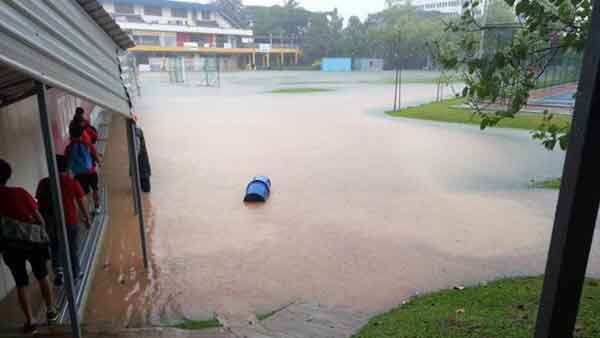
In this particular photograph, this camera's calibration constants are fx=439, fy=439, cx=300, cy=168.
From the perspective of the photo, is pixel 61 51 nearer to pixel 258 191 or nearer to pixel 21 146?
pixel 21 146

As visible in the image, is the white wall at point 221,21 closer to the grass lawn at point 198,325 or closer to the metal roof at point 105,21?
the metal roof at point 105,21

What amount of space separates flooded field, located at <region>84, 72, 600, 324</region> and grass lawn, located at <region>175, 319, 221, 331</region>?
0.75ft

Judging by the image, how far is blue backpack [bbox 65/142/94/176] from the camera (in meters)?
6.20

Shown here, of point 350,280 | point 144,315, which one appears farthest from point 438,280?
point 144,315

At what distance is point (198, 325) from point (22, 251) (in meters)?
1.71

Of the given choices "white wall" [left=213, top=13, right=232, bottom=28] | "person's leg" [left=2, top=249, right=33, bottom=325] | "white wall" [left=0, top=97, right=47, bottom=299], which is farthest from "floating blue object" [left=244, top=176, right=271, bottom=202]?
"white wall" [left=213, top=13, right=232, bottom=28]

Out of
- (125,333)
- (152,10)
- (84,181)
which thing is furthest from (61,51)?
(152,10)

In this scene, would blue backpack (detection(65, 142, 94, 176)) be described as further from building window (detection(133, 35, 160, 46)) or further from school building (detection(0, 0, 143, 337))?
building window (detection(133, 35, 160, 46))

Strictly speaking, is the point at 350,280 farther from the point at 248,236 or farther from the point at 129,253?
the point at 129,253

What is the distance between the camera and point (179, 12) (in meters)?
71.2

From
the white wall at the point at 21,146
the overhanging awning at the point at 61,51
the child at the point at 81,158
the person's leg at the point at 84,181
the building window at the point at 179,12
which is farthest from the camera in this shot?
the building window at the point at 179,12

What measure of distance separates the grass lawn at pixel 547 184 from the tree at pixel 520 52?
6.25 m

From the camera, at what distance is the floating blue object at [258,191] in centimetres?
845

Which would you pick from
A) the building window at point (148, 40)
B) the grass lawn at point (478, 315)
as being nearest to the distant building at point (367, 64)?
the building window at point (148, 40)
